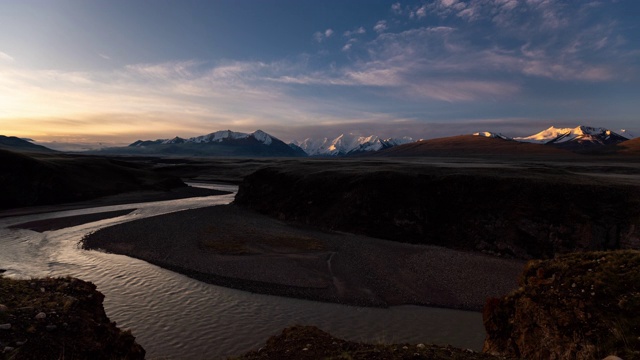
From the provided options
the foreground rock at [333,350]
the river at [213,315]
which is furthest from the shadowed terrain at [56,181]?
the foreground rock at [333,350]

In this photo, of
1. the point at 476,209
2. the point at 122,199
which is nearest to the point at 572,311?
the point at 476,209

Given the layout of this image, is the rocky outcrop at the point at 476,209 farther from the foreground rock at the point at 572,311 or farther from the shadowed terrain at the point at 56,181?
the shadowed terrain at the point at 56,181

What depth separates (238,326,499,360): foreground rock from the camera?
1142 cm

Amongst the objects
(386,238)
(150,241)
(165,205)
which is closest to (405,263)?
(386,238)

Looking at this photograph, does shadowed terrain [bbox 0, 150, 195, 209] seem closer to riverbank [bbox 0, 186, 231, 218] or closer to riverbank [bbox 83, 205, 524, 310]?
riverbank [bbox 0, 186, 231, 218]

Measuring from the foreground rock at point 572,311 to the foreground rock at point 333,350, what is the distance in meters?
4.00

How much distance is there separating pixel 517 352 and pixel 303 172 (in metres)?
66.2

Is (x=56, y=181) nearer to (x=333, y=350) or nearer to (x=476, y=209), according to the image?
(x=476, y=209)

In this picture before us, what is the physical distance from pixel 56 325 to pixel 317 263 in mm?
26035

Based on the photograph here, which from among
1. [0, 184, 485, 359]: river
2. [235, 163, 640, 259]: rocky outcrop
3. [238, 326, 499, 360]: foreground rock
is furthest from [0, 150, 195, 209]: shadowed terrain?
[238, 326, 499, 360]: foreground rock

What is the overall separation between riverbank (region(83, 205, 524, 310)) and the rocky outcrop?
4.06 m

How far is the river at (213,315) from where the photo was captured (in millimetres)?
20406

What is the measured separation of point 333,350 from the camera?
1286 cm

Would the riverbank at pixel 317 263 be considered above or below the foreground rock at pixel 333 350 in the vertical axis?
below
